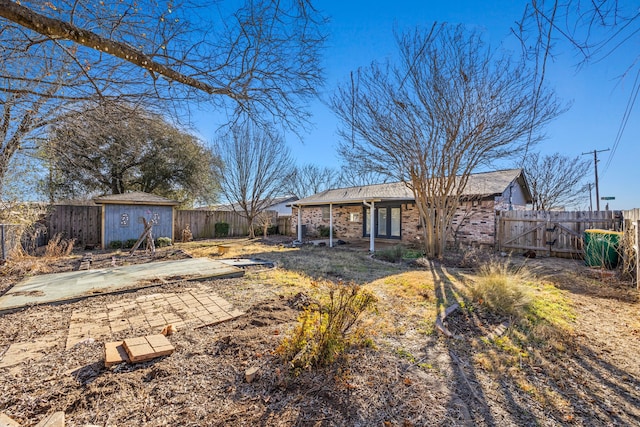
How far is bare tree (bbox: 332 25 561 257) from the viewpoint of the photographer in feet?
23.9

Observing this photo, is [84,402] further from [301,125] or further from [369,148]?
[369,148]

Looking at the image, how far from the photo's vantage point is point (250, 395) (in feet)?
6.92

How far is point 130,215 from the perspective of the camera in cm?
1188

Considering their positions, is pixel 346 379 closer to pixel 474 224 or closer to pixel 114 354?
pixel 114 354

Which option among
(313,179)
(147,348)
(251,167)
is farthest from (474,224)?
(313,179)

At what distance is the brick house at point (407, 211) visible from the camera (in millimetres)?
11039

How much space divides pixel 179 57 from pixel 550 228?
37.7 ft

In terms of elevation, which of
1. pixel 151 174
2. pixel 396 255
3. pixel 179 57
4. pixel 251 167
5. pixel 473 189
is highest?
pixel 251 167

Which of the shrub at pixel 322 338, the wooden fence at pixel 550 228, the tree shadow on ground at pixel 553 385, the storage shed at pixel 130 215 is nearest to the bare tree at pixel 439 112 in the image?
the wooden fence at pixel 550 228

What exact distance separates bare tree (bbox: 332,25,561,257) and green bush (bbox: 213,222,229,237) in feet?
32.8

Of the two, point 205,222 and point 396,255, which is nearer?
point 396,255

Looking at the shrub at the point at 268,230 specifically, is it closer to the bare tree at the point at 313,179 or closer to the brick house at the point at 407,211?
the brick house at the point at 407,211

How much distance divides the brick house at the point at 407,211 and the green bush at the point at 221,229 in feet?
14.4

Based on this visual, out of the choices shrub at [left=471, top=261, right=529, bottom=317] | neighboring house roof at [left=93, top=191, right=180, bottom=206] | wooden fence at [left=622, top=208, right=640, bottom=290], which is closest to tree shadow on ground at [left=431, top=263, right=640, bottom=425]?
shrub at [left=471, top=261, right=529, bottom=317]
